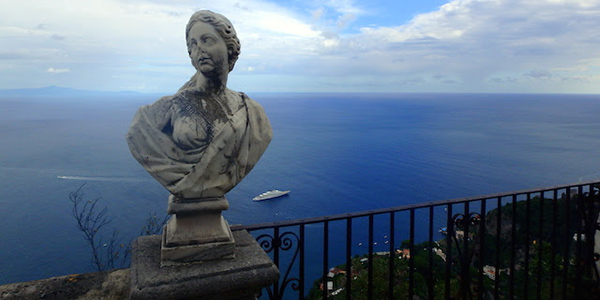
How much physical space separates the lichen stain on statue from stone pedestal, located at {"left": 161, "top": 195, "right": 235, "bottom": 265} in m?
0.04

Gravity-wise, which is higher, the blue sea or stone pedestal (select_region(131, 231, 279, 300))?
stone pedestal (select_region(131, 231, 279, 300))

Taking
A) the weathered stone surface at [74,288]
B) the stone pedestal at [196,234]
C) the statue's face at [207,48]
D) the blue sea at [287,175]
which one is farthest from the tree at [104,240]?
the statue's face at [207,48]

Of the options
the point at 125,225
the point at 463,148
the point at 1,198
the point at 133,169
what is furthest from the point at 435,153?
the point at 1,198

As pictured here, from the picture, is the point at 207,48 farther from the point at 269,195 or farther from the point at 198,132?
the point at 269,195

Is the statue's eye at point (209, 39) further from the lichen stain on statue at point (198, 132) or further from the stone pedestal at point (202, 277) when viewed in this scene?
the stone pedestal at point (202, 277)

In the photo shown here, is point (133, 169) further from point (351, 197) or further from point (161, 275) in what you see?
point (161, 275)

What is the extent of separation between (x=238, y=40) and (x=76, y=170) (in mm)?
34182

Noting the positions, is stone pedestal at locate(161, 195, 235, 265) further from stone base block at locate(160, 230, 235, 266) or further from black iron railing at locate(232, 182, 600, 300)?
black iron railing at locate(232, 182, 600, 300)

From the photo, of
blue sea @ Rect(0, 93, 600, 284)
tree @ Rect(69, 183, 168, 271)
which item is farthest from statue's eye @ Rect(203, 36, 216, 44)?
blue sea @ Rect(0, 93, 600, 284)

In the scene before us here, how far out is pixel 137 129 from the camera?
2.31m

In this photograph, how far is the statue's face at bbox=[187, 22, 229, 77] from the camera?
2.29 m

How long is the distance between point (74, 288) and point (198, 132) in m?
1.30

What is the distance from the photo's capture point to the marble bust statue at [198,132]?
7.50 ft

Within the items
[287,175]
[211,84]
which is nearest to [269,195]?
[287,175]
